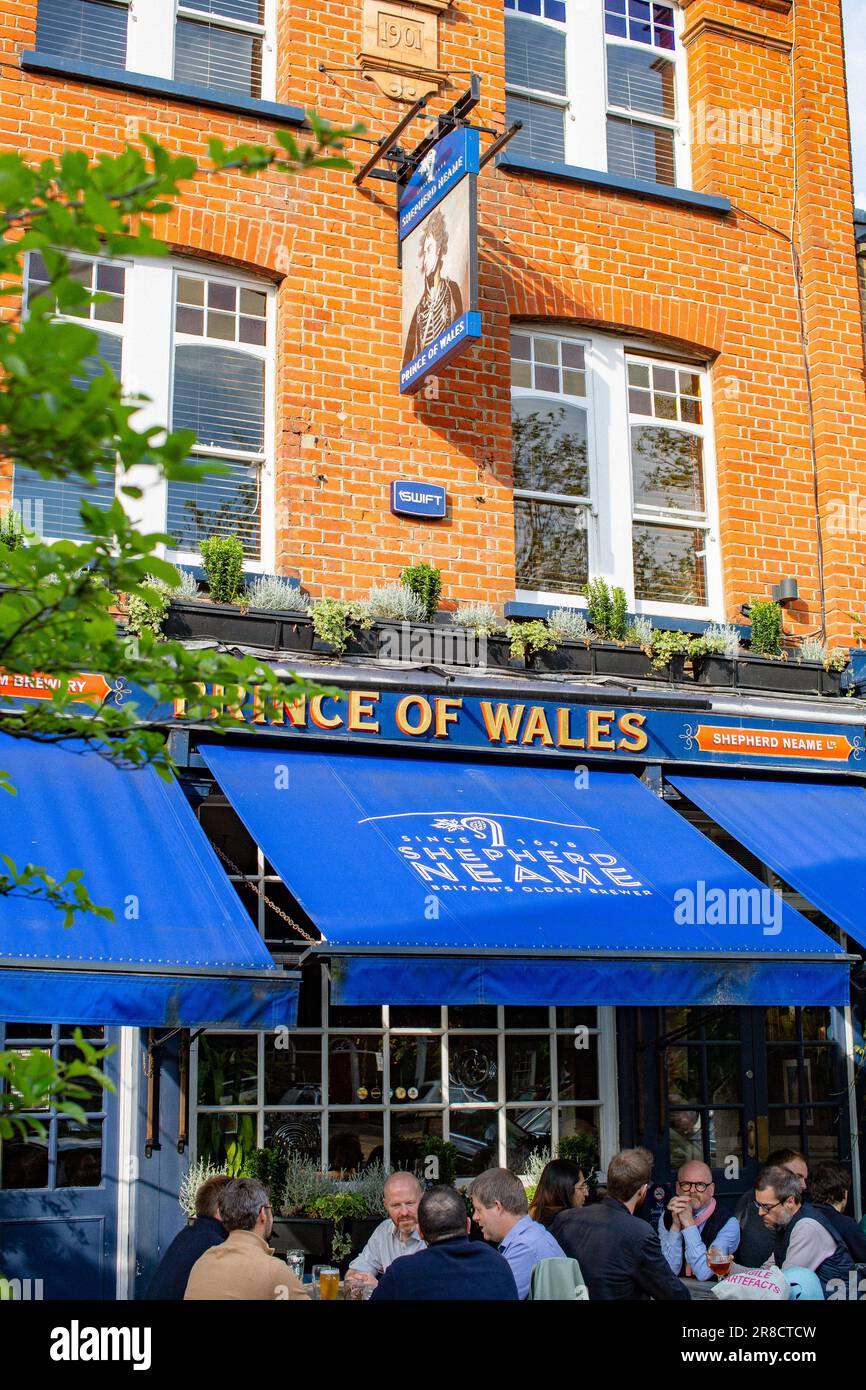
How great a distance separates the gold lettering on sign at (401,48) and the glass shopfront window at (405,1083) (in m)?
6.64

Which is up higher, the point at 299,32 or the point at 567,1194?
the point at 299,32

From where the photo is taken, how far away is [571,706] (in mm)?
10578

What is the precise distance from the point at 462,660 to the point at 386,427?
181 cm

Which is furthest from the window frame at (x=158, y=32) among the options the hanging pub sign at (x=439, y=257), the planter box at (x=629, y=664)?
the planter box at (x=629, y=664)

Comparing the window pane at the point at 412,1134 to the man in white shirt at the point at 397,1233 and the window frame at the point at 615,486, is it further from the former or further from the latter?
the window frame at the point at 615,486

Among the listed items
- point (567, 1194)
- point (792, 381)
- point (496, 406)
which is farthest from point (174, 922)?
point (792, 381)

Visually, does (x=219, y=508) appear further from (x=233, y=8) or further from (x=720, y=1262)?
(x=720, y=1262)

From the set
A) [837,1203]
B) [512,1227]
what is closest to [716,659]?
[837,1203]

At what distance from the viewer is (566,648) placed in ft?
35.6

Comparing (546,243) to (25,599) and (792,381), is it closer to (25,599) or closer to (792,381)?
(792,381)

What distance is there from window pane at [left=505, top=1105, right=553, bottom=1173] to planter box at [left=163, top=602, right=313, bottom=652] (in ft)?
11.9

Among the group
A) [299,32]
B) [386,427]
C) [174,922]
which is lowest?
[174,922]

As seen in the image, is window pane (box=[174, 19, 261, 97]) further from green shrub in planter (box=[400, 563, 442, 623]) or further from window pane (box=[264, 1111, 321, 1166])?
window pane (box=[264, 1111, 321, 1166])

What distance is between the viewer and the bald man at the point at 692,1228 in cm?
889
